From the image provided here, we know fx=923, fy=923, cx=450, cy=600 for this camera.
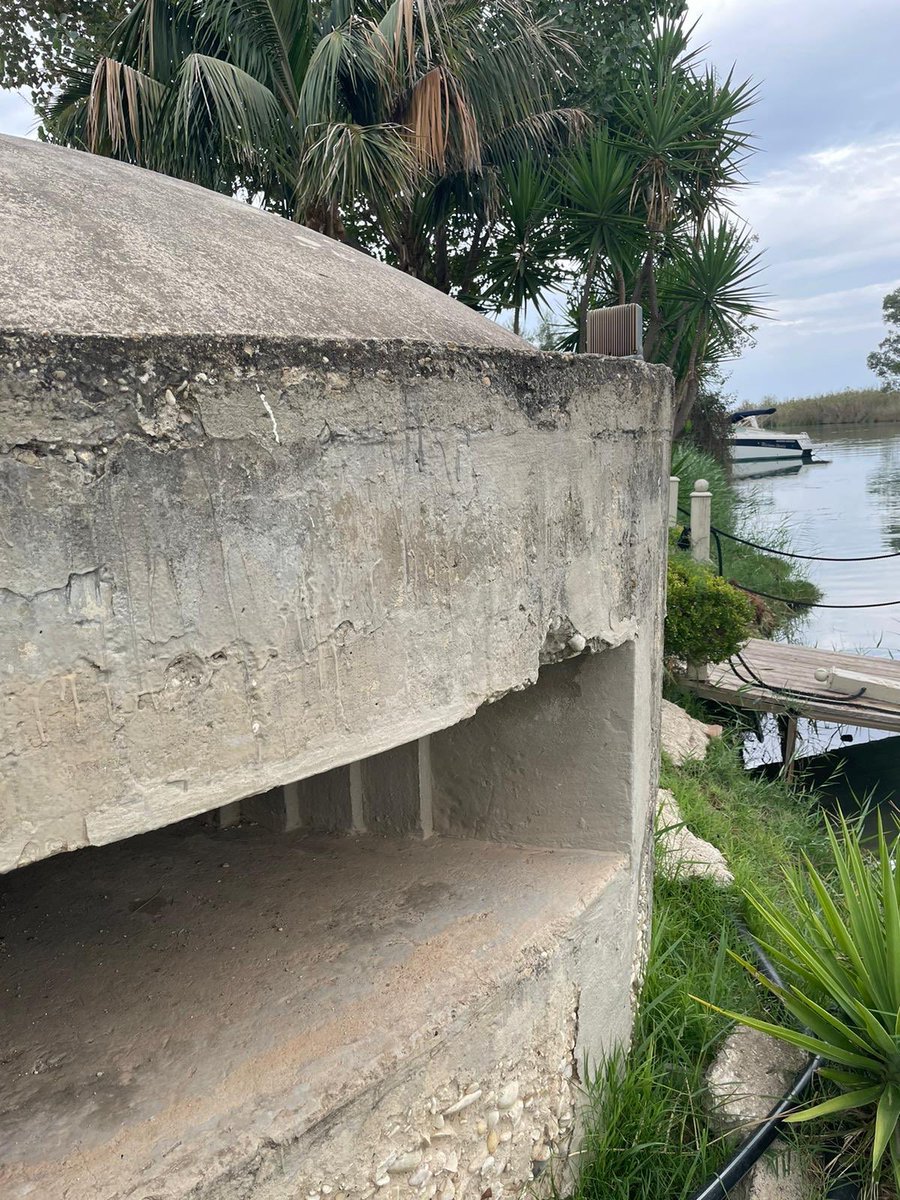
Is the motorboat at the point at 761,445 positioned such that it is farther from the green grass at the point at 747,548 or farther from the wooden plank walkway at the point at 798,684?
the wooden plank walkway at the point at 798,684

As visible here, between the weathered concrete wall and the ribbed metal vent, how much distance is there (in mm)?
607

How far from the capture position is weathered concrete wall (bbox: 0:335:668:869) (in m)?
1.22

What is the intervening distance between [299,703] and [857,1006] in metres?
1.64

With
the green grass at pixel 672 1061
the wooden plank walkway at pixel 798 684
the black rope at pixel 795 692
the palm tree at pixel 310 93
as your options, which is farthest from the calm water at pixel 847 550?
the palm tree at pixel 310 93

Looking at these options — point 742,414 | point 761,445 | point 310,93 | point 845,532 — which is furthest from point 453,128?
point 761,445

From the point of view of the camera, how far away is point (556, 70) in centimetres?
831

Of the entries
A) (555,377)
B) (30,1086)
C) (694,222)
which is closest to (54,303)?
(555,377)

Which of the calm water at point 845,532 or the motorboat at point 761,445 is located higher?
the motorboat at point 761,445

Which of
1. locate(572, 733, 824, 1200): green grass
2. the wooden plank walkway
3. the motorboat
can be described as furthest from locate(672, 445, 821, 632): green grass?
the motorboat

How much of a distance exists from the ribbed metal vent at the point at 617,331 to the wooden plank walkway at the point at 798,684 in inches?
174

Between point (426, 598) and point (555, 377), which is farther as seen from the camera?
point (555, 377)

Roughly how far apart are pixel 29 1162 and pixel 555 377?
166cm

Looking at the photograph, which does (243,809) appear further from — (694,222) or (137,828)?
(694,222)

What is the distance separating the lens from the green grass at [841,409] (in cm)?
4038
